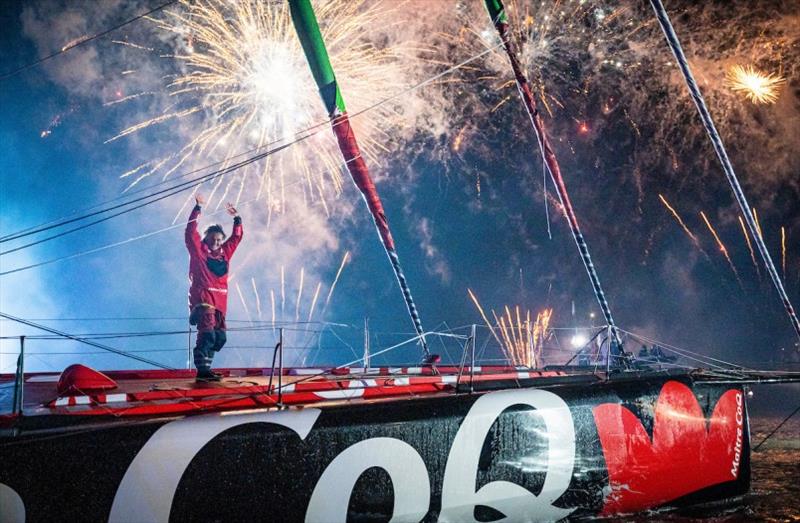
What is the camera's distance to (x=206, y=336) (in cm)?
559

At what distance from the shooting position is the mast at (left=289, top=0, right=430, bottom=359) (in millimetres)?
6270

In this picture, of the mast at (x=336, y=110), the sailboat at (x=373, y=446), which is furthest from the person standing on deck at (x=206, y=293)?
the mast at (x=336, y=110)

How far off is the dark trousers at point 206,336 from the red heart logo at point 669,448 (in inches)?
172

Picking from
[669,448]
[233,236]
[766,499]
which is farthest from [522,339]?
[233,236]

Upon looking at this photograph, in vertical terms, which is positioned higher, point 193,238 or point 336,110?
point 336,110

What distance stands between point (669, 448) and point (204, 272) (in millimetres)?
5617

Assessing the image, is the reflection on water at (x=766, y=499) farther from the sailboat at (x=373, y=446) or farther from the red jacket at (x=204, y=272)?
the red jacket at (x=204, y=272)

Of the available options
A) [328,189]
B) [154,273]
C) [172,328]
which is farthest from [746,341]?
[172,328]

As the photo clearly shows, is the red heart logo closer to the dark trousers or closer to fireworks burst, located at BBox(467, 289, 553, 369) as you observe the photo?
fireworks burst, located at BBox(467, 289, 553, 369)

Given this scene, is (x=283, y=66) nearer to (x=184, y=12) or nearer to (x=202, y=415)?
(x=184, y=12)

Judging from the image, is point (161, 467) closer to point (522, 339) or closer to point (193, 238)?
point (193, 238)

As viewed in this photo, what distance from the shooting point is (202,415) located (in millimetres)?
3645

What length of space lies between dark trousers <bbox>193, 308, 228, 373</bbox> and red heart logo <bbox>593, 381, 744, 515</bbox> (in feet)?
14.3

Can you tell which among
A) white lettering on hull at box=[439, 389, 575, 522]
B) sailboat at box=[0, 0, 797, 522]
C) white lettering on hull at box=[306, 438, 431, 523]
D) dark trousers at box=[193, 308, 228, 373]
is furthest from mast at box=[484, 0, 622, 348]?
dark trousers at box=[193, 308, 228, 373]
